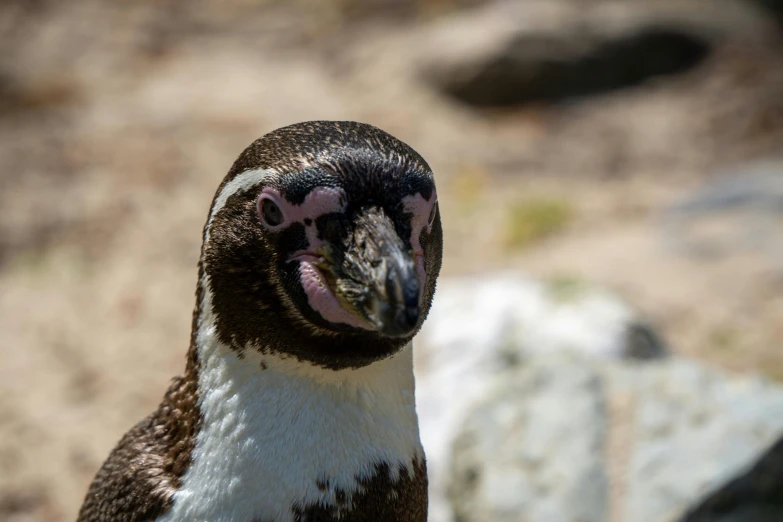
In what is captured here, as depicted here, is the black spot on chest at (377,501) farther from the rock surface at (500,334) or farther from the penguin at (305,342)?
the rock surface at (500,334)

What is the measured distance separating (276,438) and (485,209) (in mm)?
5028

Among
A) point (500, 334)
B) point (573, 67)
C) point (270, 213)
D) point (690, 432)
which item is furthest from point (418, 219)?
point (573, 67)

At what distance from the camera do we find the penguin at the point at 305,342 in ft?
6.48

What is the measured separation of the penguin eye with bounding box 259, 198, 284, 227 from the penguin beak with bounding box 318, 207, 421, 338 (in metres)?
0.14

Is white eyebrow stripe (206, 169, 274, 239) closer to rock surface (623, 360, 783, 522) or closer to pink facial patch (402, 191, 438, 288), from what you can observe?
pink facial patch (402, 191, 438, 288)

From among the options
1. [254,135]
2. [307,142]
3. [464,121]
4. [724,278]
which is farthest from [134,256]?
[307,142]

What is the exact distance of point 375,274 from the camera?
1870 mm

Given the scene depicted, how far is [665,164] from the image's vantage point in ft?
25.2

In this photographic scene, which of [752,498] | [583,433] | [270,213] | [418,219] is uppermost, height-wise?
[270,213]

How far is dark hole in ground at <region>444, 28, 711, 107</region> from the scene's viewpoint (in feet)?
27.7

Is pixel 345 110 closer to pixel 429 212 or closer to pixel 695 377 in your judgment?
pixel 695 377

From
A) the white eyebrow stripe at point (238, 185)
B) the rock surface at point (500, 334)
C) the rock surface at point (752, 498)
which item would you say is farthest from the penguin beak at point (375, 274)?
the rock surface at point (500, 334)

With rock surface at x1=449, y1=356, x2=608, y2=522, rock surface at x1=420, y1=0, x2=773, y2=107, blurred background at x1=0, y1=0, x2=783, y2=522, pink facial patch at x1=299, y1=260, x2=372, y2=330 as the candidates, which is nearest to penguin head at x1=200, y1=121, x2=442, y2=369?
pink facial patch at x1=299, y1=260, x2=372, y2=330

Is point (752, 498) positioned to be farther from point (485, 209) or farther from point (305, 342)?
point (485, 209)
